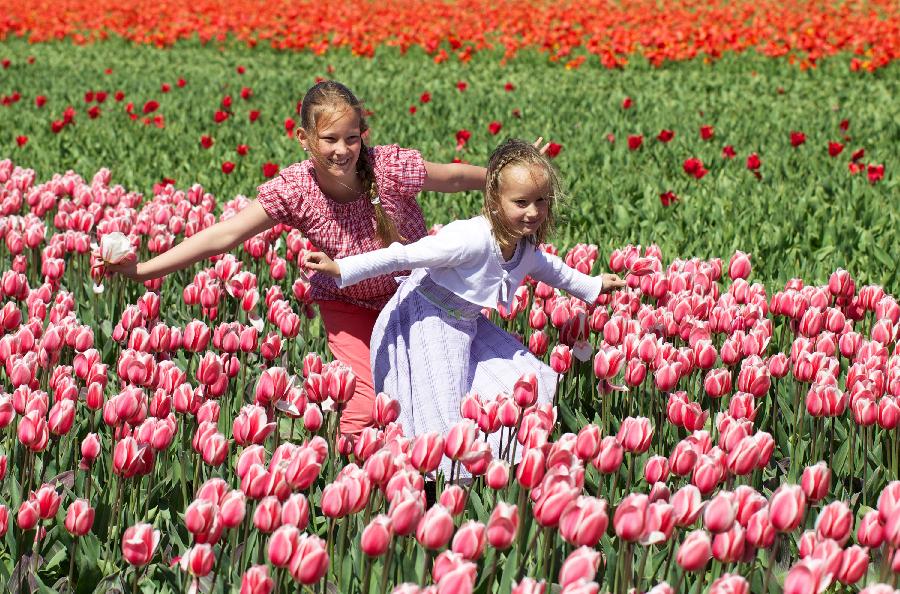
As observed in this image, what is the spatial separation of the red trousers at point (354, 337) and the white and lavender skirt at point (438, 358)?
234 millimetres

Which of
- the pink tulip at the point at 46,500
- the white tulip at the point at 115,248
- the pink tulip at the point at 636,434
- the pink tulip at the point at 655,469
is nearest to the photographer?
the pink tulip at the point at 46,500

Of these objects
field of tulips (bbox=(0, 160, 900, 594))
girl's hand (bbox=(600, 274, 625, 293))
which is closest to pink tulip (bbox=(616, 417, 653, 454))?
field of tulips (bbox=(0, 160, 900, 594))

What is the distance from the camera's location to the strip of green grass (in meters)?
6.66

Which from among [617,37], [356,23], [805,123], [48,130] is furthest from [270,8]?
[805,123]

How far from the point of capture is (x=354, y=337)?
432cm

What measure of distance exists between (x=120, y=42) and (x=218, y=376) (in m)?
15.7

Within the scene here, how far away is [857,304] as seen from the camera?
4.48 metres

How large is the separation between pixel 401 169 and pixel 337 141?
38 centimetres

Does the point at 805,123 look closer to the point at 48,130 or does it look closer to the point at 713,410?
the point at 48,130

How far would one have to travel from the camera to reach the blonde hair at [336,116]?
3.96 meters

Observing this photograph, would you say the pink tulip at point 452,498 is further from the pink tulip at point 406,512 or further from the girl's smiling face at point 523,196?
the girl's smiling face at point 523,196

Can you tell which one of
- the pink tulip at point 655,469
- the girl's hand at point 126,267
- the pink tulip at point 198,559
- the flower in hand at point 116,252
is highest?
the flower in hand at point 116,252

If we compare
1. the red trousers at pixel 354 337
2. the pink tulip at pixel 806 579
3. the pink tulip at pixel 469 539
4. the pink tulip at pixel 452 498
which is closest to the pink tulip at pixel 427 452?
the pink tulip at pixel 452 498

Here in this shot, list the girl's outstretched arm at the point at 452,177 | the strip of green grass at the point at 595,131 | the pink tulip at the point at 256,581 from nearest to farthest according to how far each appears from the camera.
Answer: the pink tulip at the point at 256,581 < the girl's outstretched arm at the point at 452,177 < the strip of green grass at the point at 595,131
